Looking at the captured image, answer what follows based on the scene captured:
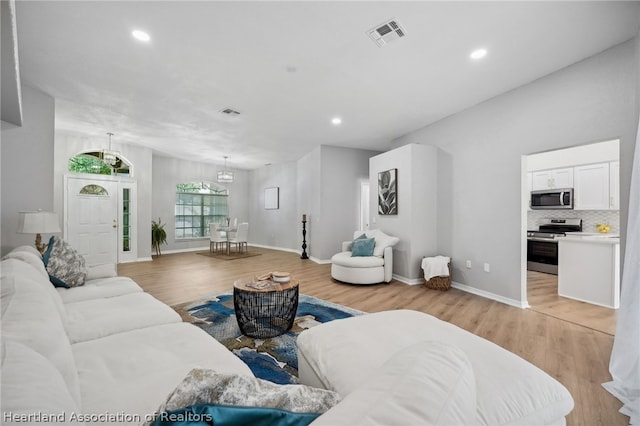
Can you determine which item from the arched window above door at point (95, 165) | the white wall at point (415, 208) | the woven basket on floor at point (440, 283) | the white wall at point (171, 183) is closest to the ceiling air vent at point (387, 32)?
the white wall at point (415, 208)

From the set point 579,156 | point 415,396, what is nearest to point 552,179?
point 579,156

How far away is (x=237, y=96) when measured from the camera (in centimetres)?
399

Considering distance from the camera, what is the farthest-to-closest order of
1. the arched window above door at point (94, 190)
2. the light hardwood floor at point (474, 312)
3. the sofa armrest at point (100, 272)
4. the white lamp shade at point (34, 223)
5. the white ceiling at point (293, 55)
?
the arched window above door at point (94, 190)
the white lamp shade at point (34, 223)
the sofa armrest at point (100, 272)
the white ceiling at point (293, 55)
the light hardwood floor at point (474, 312)

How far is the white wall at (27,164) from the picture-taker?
354cm

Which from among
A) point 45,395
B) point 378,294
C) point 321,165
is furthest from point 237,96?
point 45,395

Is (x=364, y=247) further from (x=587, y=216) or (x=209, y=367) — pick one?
(x=587, y=216)

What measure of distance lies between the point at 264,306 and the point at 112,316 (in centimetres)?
122

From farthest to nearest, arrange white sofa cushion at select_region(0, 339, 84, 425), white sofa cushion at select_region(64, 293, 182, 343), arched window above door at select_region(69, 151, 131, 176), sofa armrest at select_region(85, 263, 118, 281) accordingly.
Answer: arched window above door at select_region(69, 151, 131, 176), sofa armrest at select_region(85, 263, 118, 281), white sofa cushion at select_region(64, 293, 182, 343), white sofa cushion at select_region(0, 339, 84, 425)

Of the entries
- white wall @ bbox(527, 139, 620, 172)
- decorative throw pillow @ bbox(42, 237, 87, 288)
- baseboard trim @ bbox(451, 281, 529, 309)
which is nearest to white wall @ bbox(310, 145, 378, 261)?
baseboard trim @ bbox(451, 281, 529, 309)

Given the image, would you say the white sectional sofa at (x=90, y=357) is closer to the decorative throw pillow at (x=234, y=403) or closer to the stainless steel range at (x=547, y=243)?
the decorative throw pillow at (x=234, y=403)

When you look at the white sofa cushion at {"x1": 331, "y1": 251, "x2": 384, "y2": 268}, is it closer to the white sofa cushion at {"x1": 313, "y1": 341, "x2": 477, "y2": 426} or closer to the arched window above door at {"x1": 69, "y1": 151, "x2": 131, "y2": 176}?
the white sofa cushion at {"x1": 313, "y1": 341, "x2": 477, "y2": 426}

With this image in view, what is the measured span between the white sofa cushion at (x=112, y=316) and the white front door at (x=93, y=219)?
509 centimetres

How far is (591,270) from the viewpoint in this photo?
3754 mm

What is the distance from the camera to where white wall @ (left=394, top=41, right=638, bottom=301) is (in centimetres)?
278
